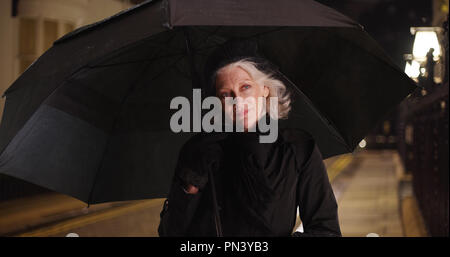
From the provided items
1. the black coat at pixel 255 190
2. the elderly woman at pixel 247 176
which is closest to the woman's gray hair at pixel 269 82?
the elderly woman at pixel 247 176

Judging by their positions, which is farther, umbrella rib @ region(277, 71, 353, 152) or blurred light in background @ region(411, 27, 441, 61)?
blurred light in background @ region(411, 27, 441, 61)

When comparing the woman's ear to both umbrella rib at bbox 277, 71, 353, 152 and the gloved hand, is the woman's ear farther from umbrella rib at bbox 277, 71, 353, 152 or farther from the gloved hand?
umbrella rib at bbox 277, 71, 353, 152

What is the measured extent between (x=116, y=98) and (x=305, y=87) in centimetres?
90

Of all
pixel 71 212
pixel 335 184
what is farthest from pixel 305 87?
pixel 335 184

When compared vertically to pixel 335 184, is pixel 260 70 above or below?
above

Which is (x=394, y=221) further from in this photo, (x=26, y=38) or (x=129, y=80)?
(x=26, y=38)

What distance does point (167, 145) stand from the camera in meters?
2.98

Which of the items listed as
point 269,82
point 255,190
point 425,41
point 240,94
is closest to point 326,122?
point 269,82

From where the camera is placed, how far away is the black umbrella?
254cm

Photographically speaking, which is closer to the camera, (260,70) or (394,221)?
(260,70)

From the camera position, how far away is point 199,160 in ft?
7.81

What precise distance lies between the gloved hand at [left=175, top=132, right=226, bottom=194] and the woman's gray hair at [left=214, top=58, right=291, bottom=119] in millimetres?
262

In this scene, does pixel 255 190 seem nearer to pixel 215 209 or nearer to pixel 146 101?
pixel 215 209

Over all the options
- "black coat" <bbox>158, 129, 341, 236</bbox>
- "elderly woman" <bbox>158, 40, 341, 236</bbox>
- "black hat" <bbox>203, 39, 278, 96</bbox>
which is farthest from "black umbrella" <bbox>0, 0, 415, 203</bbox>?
"black coat" <bbox>158, 129, 341, 236</bbox>
